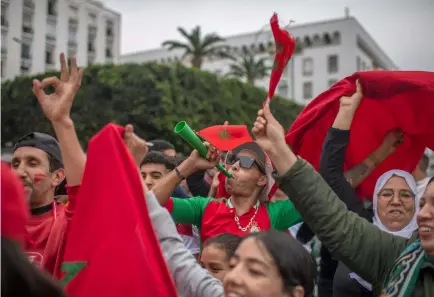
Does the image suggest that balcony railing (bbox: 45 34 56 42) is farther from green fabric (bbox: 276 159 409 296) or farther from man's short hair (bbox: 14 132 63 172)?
green fabric (bbox: 276 159 409 296)

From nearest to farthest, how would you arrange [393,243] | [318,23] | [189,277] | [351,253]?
[189,277] → [351,253] → [393,243] → [318,23]

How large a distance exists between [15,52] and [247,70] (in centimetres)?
1701

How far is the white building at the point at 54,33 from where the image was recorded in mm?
35812

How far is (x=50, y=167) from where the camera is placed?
8.38 feet


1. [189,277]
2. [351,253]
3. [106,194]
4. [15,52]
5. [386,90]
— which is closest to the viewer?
[106,194]

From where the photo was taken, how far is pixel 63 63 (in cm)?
200

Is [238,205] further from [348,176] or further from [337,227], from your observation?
[337,227]

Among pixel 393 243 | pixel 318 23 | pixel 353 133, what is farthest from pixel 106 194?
pixel 318 23

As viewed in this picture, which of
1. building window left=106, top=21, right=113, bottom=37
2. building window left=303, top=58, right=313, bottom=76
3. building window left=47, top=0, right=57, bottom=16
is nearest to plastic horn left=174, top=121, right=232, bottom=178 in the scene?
building window left=47, top=0, right=57, bottom=16

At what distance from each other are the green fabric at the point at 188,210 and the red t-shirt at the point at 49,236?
75 cm

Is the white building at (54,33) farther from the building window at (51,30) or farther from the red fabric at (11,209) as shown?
the red fabric at (11,209)

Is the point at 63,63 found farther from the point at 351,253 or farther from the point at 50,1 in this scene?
the point at 50,1

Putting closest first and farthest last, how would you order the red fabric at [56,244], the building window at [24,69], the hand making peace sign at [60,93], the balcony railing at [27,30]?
1. the hand making peace sign at [60,93]
2. the red fabric at [56,244]
3. the building window at [24,69]
4. the balcony railing at [27,30]

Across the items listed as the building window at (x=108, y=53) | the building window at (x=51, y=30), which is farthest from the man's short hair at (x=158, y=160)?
the building window at (x=108, y=53)
